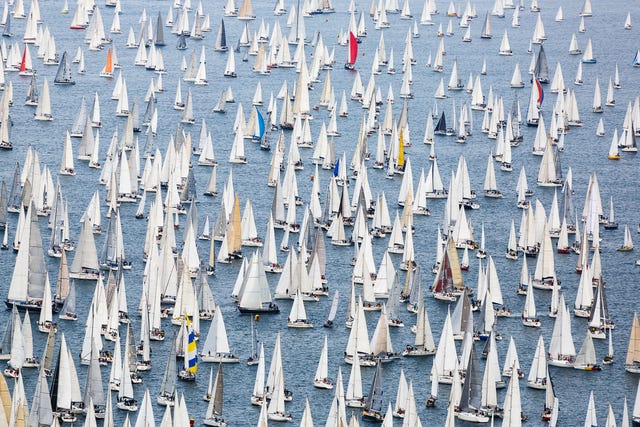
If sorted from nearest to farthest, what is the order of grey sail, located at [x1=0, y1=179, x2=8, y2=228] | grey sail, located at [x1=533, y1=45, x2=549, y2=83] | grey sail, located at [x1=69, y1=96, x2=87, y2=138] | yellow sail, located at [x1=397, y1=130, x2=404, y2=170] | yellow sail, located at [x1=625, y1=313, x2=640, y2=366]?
yellow sail, located at [x1=625, y1=313, x2=640, y2=366] → grey sail, located at [x1=0, y1=179, x2=8, y2=228] → yellow sail, located at [x1=397, y1=130, x2=404, y2=170] → grey sail, located at [x1=69, y1=96, x2=87, y2=138] → grey sail, located at [x1=533, y1=45, x2=549, y2=83]

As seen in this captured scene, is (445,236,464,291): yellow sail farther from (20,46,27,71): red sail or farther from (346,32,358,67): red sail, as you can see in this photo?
(20,46,27,71): red sail

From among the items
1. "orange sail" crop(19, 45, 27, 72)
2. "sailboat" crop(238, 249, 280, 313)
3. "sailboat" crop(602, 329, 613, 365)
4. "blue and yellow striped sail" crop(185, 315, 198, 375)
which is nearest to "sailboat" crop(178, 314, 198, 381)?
"blue and yellow striped sail" crop(185, 315, 198, 375)

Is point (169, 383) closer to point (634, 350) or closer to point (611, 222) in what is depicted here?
point (634, 350)

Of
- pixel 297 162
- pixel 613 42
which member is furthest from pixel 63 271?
pixel 613 42

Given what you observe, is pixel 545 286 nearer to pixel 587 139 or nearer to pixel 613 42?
pixel 587 139

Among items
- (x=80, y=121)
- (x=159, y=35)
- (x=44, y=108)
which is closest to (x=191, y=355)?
(x=80, y=121)

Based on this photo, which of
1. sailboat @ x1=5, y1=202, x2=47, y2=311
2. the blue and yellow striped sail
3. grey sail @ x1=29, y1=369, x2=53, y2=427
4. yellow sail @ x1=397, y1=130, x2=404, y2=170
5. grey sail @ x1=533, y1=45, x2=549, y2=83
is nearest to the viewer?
grey sail @ x1=29, y1=369, x2=53, y2=427

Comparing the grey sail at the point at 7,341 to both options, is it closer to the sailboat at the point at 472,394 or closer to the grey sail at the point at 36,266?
the grey sail at the point at 36,266

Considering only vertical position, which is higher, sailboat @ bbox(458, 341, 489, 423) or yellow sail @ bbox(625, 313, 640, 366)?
yellow sail @ bbox(625, 313, 640, 366)
